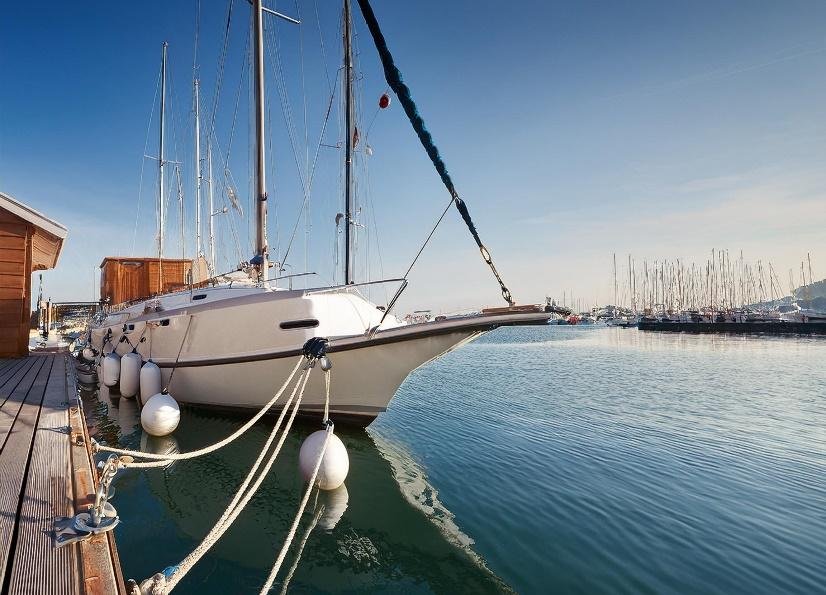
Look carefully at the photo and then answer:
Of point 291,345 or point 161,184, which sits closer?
point 291,345

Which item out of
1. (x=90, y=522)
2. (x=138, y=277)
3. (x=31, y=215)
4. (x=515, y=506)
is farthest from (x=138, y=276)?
(x=515, y=506)

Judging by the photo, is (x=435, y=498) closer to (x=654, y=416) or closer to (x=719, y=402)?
(x=654, y=416)

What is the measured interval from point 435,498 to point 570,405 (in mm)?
7855

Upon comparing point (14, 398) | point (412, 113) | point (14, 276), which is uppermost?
point (412, 113)

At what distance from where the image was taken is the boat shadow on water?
373 cm

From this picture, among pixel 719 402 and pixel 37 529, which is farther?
pixel 719 402

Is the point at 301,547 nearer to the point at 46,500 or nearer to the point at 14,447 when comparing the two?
the point at 46,500

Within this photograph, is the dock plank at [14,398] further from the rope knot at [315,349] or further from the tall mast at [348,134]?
the tall mast at [348,134]

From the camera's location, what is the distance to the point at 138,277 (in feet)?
55.6

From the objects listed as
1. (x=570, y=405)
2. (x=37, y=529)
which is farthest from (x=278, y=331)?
(x=570, y=405)

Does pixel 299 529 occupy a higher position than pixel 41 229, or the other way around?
pixel 41 229

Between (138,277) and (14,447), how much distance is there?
1490 centimetres

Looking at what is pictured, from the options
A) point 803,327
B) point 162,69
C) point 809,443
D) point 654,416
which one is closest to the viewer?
point 809,443

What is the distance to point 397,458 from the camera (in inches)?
286
